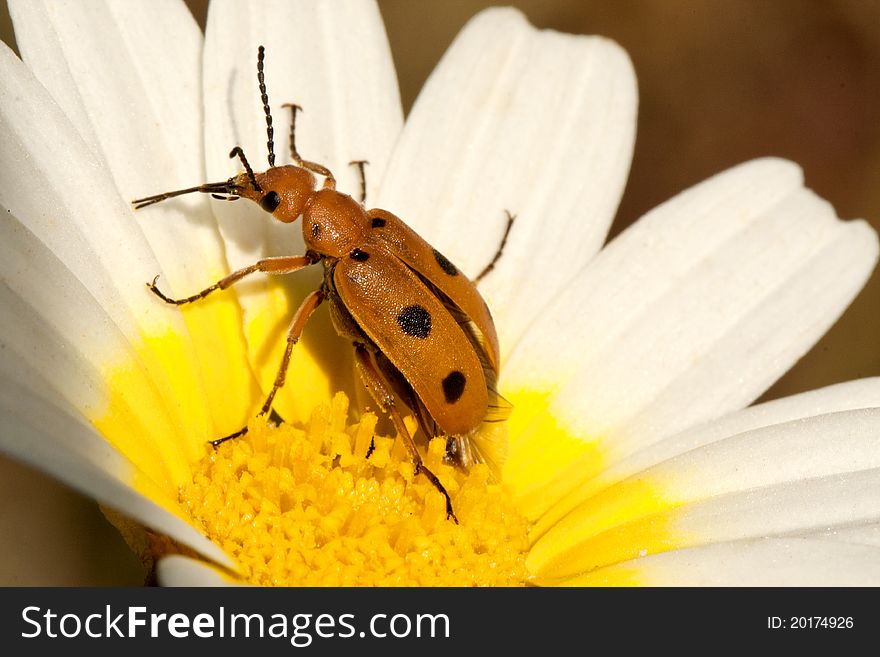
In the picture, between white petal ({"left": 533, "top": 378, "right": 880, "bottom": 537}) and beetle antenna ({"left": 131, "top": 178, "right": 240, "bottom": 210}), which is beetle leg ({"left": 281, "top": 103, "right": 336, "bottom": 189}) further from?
white petal ({"left": 533, "top": 378, "right": 880, "bottom": 537})

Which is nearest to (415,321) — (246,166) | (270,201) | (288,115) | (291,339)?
(291,339)

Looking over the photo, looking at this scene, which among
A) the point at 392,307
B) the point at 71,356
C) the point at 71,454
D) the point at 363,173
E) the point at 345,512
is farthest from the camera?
the point at 363,173

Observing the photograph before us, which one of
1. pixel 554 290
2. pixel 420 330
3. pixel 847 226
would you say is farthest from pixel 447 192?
pixel 847 226

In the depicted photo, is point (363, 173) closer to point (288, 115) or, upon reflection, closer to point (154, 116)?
point (288, 115)

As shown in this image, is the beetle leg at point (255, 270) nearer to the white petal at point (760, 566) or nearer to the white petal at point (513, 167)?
the white petal at point (513, 167)

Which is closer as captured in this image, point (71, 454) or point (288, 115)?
point (71, 454)

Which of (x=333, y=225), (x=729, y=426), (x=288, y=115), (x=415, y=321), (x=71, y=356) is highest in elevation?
(x=288, y=115)

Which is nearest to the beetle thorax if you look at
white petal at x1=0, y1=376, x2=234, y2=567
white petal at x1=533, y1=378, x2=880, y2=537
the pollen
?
the pollen

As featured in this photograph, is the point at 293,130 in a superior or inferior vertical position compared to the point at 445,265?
superior
